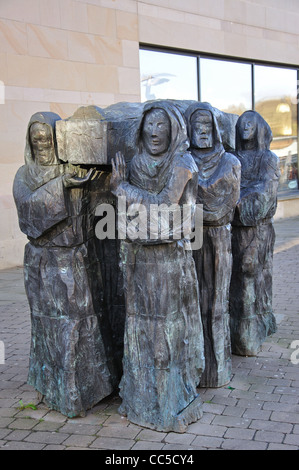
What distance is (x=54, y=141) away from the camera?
154 inches

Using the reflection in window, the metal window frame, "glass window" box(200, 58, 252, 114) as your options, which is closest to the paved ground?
the metal window frame

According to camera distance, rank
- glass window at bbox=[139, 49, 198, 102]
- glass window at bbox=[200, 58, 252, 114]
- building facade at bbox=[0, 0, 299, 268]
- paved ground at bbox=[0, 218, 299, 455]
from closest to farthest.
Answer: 1. paved ground at bbox=[0, 218, 299, 455]
2. building facade at bbox=[0, 0, 299, 268]
3. glass window at bbox=[139, 49, 198, 102]
4. glass window at bbox=[200, 58, 252, 114]

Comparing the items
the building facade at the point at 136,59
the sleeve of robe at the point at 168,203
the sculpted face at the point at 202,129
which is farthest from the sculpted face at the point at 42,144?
the building facade at the point at 136,59

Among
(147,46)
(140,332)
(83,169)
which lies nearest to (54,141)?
(83,169)

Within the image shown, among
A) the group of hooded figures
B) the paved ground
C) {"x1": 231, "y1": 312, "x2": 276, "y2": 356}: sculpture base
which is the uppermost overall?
the group of hooded figures

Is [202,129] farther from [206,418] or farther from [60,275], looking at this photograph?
[206,418]

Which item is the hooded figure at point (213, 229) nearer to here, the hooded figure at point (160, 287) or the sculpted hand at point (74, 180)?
the hooded figure at point (160, 287)

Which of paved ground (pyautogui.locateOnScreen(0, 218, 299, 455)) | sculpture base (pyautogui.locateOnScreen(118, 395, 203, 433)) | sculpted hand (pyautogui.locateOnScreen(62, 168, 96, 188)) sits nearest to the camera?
paved ground (pyautogui.locateOnScreen(0, 218, 299, 455))

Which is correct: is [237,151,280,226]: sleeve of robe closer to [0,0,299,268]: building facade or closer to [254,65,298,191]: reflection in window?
[0,0,299,268]: building facade

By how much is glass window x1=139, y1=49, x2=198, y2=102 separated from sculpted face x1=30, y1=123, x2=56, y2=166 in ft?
23.6

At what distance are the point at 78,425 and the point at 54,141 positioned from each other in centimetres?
198

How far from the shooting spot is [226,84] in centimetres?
1270

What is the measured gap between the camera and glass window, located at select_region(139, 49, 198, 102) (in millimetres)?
10867
